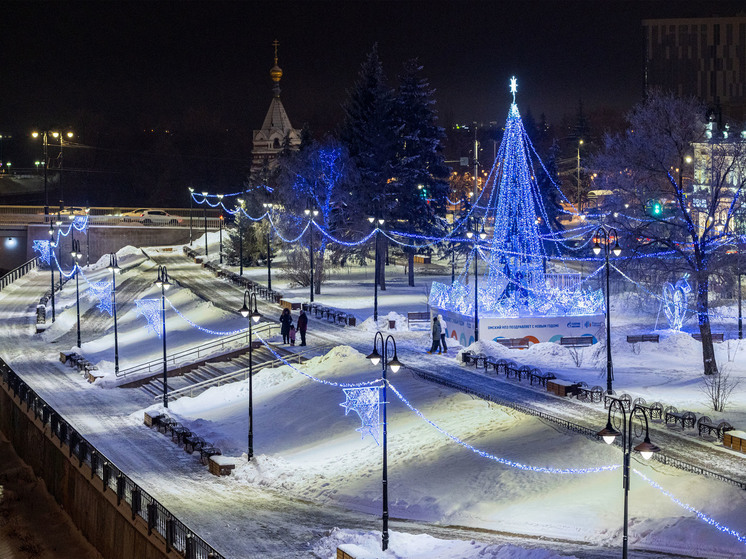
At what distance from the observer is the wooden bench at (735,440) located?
2294 centimetres

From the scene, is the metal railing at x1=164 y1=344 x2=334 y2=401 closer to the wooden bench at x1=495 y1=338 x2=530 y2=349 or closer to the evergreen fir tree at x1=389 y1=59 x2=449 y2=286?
the wooden bench at x1=495 y1=338 x2=530 y2=349

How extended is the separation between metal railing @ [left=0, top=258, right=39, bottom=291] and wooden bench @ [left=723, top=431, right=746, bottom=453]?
59.9 metres

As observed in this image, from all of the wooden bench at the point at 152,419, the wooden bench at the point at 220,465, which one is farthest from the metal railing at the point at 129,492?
the wooden bench at the point at 152,419

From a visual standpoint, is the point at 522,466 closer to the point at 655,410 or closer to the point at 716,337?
the point at 655,410

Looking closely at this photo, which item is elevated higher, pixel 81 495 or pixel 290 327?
pixel 290 327

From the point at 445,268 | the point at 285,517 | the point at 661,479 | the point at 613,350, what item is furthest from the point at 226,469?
the point at 445,268

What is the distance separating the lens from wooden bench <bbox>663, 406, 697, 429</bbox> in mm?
25234

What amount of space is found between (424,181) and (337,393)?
3228 centimetres

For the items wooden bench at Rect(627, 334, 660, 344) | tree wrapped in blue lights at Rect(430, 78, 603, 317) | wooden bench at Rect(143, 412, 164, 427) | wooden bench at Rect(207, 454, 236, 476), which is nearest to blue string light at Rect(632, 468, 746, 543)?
wooden bench at Rect(207, 454, 236, 476)

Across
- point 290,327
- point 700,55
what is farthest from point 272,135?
point 290,327

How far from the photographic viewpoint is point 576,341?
124 feet

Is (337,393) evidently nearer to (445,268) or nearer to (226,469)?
(226,469)

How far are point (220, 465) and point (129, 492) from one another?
3.86 meters

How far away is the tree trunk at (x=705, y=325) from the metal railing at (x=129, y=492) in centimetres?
1905
